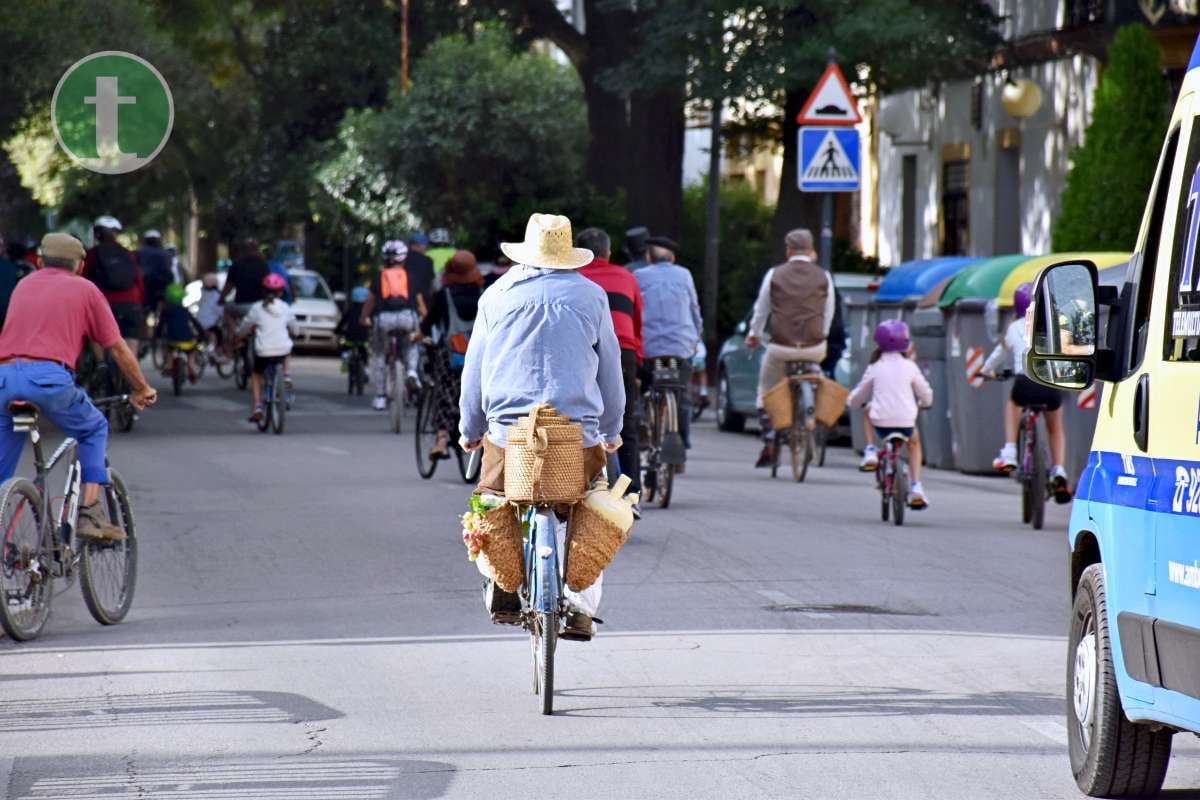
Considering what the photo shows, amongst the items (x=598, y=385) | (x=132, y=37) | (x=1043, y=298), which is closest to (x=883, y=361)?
(x=598, y=385)

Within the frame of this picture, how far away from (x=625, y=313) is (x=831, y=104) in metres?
7.53

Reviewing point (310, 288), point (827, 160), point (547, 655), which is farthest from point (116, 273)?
point (310, 288)

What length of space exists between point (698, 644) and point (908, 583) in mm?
2385

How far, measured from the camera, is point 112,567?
34.5 feet

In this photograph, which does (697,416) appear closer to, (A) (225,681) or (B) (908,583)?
(B) (908,583)

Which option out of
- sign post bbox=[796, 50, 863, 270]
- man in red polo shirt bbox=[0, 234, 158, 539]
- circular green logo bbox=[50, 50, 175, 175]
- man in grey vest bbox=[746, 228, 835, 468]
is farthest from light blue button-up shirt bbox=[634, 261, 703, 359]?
circular green logo bbox=[50, 50, 175, 175]

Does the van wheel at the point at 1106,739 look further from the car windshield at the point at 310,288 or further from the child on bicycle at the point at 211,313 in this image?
the car windshield at the point at 310,288

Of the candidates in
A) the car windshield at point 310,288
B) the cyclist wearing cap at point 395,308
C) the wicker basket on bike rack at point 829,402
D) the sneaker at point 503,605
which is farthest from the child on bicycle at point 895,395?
the car windshield at point 310,288

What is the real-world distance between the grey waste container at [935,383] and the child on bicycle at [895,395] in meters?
4.37

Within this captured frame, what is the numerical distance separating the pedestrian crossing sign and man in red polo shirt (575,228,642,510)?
6.87m

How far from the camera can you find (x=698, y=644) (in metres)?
9.68

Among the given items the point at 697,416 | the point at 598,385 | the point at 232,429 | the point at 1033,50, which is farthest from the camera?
the point at 1033,50

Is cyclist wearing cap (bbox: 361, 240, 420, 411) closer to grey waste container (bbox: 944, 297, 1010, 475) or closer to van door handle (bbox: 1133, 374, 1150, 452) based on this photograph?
grey waste container (bbox: 944, 297, 1010, 475)

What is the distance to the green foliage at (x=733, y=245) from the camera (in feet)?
107
